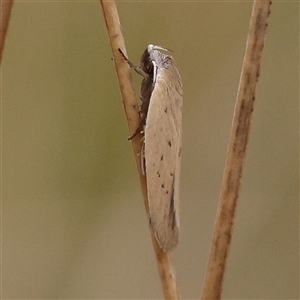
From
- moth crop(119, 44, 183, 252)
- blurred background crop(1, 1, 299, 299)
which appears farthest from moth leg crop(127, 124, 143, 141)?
blurred background crop(1, 1, 299, 299)

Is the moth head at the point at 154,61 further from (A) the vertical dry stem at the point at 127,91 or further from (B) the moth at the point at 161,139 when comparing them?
(A) the vertical dry stem at the point at 127,91

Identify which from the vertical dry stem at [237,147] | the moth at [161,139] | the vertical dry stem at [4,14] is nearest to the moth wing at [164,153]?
the moth at [161,139]

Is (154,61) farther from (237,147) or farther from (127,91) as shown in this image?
(237,147)

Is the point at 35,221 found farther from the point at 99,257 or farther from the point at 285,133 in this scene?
the point at 285,133

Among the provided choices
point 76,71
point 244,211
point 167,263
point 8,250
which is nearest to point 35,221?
point 8,250

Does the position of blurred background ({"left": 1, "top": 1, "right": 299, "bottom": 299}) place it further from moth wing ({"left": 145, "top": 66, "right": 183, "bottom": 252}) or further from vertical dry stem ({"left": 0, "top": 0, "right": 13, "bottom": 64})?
vertical dry stem ({"left": 0, "top": 0, "right": 13, "bottom": 64})
